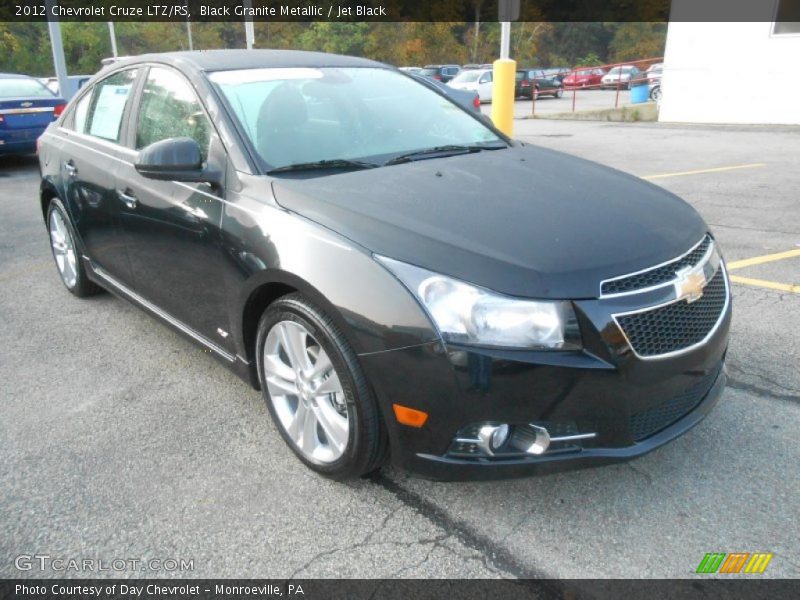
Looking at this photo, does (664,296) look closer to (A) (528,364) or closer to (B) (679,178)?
(A) (528,364)

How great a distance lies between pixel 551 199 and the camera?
106 inches

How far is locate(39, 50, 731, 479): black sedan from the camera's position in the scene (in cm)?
215

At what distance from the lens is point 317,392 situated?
260cm

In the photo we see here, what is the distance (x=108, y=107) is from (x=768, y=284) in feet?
15.1

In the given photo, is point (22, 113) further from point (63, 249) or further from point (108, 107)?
point (108, 107)

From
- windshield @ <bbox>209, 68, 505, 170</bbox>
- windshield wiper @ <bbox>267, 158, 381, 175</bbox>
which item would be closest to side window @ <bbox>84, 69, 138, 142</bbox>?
windshield @ <bbox>209, 68, 505, 170</bbox>

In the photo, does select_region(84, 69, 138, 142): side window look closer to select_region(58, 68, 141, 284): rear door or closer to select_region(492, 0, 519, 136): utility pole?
select_region(58, 68, 141, 284): rear door

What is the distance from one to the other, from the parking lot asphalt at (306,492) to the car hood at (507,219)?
0.90 metres

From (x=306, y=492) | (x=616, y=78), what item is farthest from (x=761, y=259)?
(x=616, y=78)

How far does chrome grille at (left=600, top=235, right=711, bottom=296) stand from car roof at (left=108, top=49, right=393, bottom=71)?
2.18 metres

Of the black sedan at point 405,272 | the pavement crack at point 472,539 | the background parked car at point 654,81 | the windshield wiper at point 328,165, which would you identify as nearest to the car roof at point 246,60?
the black sedan at point 405,272

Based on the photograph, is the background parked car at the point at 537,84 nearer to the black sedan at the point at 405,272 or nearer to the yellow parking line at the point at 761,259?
the yellow parking line at the point at 761,259

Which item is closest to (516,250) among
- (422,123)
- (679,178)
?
(422,123)

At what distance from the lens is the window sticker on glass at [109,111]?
3.82m
